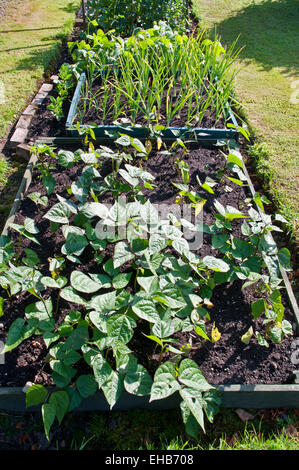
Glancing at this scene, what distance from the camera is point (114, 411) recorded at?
1.88 m

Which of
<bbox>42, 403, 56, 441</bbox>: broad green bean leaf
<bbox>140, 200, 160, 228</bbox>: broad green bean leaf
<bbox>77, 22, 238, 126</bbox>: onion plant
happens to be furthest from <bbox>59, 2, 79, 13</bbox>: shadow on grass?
<bbox>42, 403, 56, 441</bbox>: broad green bean leaf

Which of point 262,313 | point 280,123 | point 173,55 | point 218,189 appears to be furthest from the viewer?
point 280,123

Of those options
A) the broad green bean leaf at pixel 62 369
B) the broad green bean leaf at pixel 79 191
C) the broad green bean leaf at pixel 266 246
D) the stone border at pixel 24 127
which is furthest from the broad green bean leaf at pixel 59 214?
the stone border at pixel 24 127

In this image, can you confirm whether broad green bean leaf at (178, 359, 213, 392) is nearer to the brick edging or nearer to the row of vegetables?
the row of vegetables

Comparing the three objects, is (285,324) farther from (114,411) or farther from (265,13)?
(265,13)

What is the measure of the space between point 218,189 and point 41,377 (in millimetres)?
1748

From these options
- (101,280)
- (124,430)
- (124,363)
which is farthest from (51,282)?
(124,430)

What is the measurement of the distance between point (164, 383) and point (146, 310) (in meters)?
0.30

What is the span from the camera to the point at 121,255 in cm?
193

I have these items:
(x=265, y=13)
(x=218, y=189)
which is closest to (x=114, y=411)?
(x=218, y=189)

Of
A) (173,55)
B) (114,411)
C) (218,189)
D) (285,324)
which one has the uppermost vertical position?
(173,55)

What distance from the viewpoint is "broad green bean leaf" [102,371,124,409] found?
1528mm

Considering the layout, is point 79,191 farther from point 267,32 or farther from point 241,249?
point 267,32

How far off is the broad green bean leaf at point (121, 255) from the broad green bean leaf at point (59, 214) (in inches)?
14.9
